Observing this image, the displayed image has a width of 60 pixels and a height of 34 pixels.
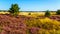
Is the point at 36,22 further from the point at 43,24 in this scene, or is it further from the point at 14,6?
the point at 14,6

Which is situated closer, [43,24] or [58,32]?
[58,32]

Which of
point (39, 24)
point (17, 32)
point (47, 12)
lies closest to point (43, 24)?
point (39, 24)

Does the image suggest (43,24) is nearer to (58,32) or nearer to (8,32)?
(58,32)

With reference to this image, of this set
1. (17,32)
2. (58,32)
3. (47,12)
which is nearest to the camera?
(17,32)

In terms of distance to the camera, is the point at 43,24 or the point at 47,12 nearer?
the point at 43,24

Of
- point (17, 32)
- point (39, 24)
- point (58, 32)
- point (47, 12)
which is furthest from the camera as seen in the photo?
point (47, 12)

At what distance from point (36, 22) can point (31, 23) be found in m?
0.84

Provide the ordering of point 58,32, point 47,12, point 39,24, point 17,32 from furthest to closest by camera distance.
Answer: point 47,12 < point 39,24 < point 58,32 < point 17,32

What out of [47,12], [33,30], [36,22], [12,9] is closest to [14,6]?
[12,9]

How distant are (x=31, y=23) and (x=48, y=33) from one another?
605 centimetres

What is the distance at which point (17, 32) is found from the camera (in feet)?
57.2

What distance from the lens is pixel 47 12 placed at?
70562 millimetres

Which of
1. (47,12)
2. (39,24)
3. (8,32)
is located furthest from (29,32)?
(47,12)

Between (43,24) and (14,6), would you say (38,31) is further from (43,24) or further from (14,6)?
(14,6)
